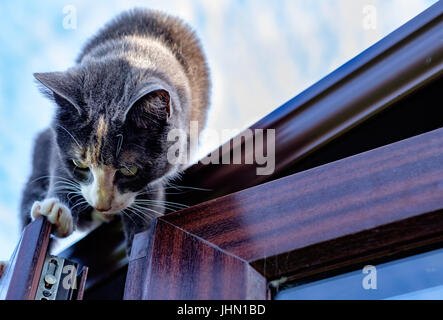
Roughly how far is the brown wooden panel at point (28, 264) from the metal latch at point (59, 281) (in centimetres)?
2

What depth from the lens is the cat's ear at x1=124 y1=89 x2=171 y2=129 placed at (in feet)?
4.09

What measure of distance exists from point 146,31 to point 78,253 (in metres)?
0.93

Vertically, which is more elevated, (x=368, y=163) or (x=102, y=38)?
(x=102, y=38)

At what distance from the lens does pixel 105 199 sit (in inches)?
48.1

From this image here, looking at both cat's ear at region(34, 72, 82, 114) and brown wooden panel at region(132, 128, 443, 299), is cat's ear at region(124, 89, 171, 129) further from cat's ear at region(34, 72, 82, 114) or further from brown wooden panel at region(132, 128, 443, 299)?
brown wooden panel at region(132, 128, 443, 299)

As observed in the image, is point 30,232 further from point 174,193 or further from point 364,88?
point 364,88

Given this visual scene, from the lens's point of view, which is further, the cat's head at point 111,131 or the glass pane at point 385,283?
the cat's head at point 111,131

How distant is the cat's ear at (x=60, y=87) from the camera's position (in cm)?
129

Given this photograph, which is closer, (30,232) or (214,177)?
(30,232)

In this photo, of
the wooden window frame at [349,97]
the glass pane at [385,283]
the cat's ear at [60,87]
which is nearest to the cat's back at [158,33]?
the cat's ear at [60,87]

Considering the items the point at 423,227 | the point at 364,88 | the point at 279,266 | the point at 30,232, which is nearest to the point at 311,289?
the point at 279,266

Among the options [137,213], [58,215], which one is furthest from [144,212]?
[58,215]

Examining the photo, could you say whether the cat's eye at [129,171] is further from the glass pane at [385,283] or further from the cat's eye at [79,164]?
the glass pane at [385,283]

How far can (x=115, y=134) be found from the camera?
1.26m
